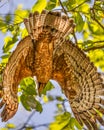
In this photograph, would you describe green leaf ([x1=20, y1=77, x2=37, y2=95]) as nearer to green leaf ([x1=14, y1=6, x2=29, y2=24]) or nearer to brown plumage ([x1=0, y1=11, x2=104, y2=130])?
brown plumage ([x1=0, y1=11, x2=104, y2=130])

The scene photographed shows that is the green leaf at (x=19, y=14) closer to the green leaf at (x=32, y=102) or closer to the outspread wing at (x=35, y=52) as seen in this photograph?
the green leaf at (x=32, y=102)

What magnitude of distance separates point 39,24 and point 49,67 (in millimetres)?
254

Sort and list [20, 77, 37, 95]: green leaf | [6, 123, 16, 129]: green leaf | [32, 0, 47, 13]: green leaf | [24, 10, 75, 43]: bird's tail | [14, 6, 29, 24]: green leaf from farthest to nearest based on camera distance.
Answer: [6, 123, 16, 129]: green leaf
[14, 6, 29, 24]: green leaf
[32, 0, 47, 13]: green leaf
[20, 77, 37, 95]: green leaf
[24, 10, 75, 43]: bird's tail

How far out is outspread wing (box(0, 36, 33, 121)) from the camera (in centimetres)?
235

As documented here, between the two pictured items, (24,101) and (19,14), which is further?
(19,14)

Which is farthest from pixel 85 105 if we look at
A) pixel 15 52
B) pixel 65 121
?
pixel 65 121

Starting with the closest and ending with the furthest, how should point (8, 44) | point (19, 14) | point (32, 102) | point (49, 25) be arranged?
1. point (49, 25)
2. point (32, 102)
3. point (8, 44)
4. point (19, 14)

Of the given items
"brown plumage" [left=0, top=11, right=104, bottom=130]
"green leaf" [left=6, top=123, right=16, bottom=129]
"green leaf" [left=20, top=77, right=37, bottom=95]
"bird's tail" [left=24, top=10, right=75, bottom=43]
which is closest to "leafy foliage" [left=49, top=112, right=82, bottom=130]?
"green leaf" [left=20, top=77, right=37, bottom=95]

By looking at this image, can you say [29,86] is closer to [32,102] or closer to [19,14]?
[32,102]

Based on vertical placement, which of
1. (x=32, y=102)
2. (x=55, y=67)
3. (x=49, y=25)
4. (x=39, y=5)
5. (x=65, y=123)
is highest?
(x=39, y=5)

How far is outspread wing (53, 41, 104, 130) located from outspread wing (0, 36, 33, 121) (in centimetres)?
14

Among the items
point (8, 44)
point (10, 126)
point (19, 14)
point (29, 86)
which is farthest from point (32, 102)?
point (10, 126)

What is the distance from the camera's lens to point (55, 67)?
2.45 metres

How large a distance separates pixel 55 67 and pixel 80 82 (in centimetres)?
15
